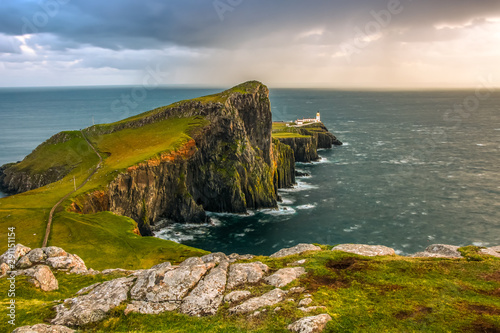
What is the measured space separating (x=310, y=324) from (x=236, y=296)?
20.8 ft

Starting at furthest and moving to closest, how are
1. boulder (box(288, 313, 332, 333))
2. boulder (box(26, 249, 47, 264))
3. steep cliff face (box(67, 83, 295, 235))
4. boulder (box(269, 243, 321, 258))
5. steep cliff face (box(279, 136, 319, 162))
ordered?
steep cliff face (box(279, 136, 319, 162)) < steep cliff face (box(67, 83, 295, 235)) < boulder (box(269, 243, 321, 258)) < boulder (box(26, 249, 47, 264)) < boulder (box(288, 313, 332, 333))

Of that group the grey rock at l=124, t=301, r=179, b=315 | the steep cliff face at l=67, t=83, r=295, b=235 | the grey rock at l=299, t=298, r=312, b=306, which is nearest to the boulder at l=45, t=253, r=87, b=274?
the grey rock at l=124, t=301, r=179, b=315

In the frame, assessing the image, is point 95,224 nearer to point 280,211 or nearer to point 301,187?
point 280,211

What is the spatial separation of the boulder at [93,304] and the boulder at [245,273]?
7786 mm

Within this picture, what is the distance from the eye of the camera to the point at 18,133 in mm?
190875

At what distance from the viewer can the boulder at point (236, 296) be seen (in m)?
22.1

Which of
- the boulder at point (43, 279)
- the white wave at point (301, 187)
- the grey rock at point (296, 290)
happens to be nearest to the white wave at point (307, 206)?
the white wave at point (301, 187)

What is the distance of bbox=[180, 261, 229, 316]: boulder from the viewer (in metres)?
21.1

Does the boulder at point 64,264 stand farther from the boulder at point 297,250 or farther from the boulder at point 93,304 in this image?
the boulder at point 297,250

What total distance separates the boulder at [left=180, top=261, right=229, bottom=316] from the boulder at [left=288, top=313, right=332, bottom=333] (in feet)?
18.5

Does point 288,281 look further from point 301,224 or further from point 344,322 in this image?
point 301,224

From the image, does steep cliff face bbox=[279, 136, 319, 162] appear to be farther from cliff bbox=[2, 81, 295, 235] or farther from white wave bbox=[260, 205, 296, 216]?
white wave bbox=[260, 205, 296, 216]

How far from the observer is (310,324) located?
17.8 metres

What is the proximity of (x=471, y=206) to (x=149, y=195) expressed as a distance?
281 feet
